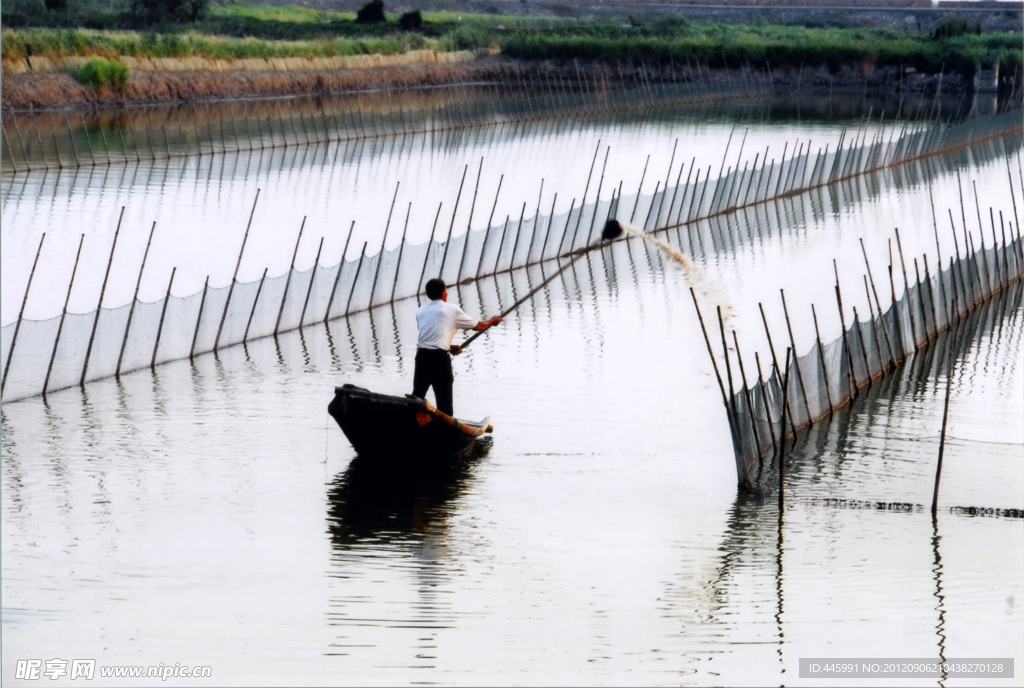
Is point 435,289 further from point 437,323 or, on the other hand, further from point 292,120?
point 292,120

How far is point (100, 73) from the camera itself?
62594mm

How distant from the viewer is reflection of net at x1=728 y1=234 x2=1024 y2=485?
52.6 feet

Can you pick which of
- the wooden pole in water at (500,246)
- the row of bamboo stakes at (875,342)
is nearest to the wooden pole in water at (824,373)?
the row of bamboo stakes at (875,342)

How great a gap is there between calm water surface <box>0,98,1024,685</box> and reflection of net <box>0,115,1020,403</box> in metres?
0.42

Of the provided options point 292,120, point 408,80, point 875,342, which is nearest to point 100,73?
point 292,120

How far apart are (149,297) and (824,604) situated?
1602cm

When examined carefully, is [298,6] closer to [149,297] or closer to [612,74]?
[612,74]

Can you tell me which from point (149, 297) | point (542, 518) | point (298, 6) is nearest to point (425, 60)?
point (298, 6)

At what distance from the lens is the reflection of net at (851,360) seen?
631 inches

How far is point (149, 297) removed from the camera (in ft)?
85.0

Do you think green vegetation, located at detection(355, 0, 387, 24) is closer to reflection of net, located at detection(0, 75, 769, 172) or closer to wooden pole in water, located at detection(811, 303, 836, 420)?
reflection of net, located at detection(0, 75, 769, 172)

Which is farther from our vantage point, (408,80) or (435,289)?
(408,80)

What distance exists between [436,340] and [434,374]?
378 mm

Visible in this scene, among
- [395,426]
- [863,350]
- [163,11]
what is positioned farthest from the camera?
[163,11]
